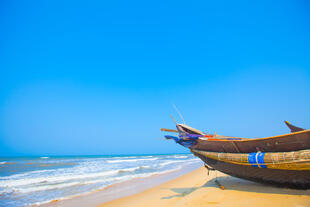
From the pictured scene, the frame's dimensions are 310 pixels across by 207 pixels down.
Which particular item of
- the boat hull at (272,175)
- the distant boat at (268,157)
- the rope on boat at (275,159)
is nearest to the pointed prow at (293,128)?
the distant boat at (268,157)

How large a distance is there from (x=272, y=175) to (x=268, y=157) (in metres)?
0.78

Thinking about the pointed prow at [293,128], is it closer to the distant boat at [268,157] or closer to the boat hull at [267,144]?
the distant boat at [268,157]

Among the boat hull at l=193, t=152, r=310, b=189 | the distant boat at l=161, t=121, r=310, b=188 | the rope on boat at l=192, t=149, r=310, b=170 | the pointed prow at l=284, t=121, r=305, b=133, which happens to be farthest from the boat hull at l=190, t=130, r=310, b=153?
the pointed prow at l=284, t=121, r=305, b=133

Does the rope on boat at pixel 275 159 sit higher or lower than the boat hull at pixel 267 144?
lower

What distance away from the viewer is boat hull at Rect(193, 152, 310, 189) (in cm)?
477

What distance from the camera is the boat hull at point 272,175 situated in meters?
4.77

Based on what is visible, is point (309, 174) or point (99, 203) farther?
point (99, 203)

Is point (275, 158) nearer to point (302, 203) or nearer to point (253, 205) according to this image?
point (302, 203)

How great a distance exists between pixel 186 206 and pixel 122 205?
2797 mm

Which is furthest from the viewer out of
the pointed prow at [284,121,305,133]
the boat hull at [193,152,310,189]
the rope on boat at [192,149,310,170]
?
the pointed prow at [284,121,305,133]

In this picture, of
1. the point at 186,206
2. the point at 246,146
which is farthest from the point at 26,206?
the point at 246,146

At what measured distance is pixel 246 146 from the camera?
18.3ft

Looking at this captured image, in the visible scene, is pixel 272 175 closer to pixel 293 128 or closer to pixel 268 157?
pixel 268 157

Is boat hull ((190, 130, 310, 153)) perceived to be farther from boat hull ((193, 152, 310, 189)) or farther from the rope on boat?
boat hull ((193, 152, 310, 189))
